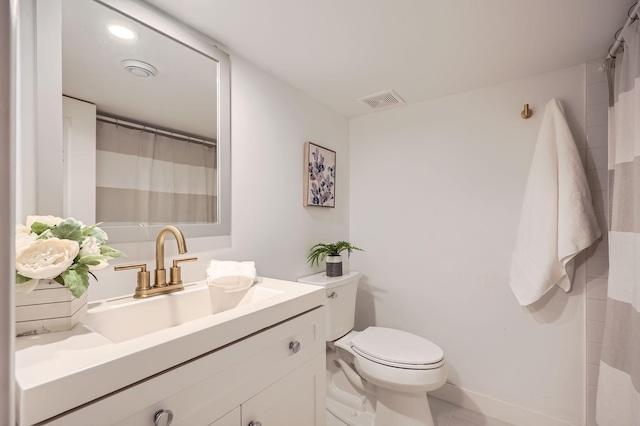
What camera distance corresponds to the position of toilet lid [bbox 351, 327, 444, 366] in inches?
54.8

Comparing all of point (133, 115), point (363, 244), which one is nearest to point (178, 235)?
point (133, 115)

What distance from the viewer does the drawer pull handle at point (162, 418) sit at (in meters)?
0.59

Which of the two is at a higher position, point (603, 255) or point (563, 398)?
point (603, 255)

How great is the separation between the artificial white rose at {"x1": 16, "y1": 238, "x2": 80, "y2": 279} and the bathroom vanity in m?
0.15

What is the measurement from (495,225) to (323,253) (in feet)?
3.59

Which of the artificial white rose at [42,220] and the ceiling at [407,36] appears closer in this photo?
the artificial white rose at [42,220]

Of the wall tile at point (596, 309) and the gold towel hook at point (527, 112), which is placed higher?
the gold towel hook at point (527, 112)

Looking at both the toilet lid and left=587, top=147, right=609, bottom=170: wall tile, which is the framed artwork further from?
left=587, top=147, right=609, bottom=170: wall tile

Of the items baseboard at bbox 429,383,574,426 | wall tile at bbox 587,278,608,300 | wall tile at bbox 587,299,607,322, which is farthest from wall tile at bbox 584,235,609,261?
baseboard at bbox 429,383,574,426

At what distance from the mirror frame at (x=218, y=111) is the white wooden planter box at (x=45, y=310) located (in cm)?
33

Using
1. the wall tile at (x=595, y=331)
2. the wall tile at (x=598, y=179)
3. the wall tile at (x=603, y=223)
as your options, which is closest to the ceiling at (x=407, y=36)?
the wall tile at (x=598, y=179)

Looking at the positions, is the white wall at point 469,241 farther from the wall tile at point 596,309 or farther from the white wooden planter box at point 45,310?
the white wooden planter box at point 45,310

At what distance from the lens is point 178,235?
1.00 meters

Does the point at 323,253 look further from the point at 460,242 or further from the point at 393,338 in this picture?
the point at 460,242
